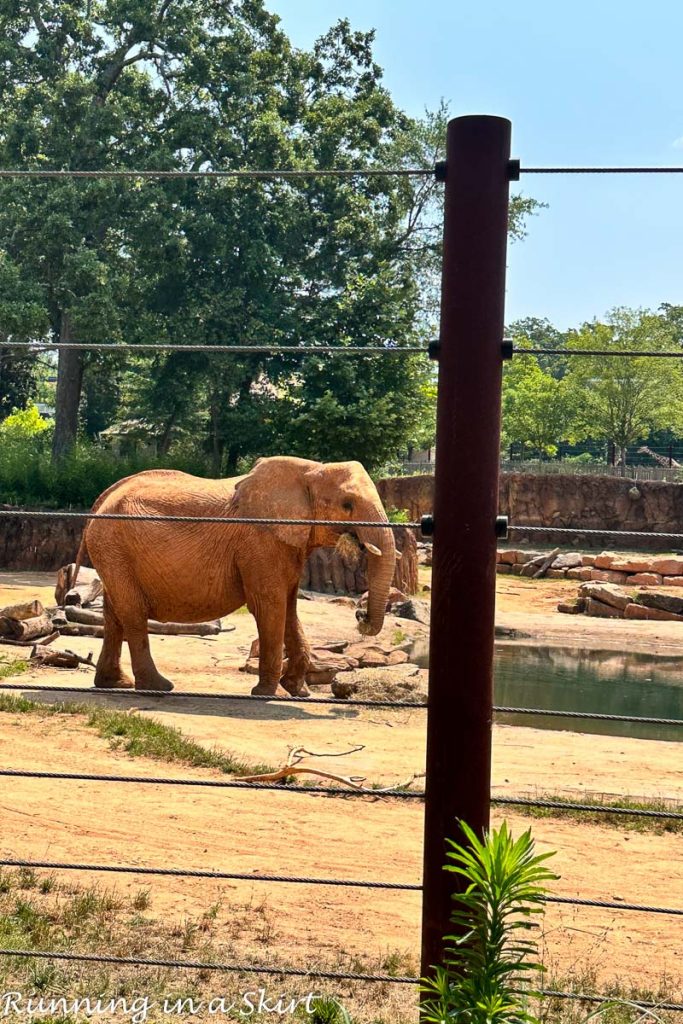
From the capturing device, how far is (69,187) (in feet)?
86.0

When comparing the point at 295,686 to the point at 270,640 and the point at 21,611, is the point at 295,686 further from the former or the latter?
the point at 21,611

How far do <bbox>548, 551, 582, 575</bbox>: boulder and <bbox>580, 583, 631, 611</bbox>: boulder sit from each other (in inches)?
223

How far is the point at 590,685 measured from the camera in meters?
15.1

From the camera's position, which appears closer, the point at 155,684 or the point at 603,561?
the point at 155,684

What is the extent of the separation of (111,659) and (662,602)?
1451 cm

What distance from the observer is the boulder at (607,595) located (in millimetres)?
22953

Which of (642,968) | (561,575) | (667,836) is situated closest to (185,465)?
(561,575)

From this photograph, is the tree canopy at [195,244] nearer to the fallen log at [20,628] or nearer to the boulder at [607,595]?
the boulder at [607,595]

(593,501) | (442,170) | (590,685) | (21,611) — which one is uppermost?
(442,170)

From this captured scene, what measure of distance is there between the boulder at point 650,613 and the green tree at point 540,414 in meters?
26.2

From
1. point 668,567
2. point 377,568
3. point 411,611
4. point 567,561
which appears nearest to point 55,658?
point 377,568

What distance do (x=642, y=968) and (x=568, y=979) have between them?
42cm

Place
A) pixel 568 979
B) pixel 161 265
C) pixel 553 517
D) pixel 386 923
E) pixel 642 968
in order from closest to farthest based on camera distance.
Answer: pixel 568 979 < pixel 642 968 < pixel 386 923 < pixel 161 265 < pixel 553 517

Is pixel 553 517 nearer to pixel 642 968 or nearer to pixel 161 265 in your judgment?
pixel 161 265
